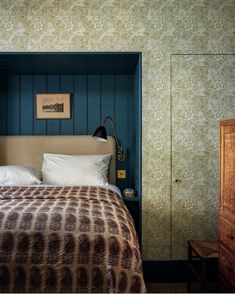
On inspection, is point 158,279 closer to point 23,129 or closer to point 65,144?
point 65,144

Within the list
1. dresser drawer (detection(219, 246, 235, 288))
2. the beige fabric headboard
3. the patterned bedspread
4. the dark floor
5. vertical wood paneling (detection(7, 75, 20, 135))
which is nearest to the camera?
the patterned bedspread

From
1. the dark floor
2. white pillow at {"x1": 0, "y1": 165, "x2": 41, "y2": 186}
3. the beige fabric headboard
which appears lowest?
the dark floor

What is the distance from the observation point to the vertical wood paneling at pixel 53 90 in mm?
3602

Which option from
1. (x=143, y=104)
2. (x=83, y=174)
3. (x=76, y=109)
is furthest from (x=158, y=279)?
(x=76, y=109)

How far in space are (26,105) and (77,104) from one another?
22.7 inches

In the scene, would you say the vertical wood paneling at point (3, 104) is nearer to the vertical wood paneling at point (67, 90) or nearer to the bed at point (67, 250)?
the vertical wood paneling at point (67, 90)

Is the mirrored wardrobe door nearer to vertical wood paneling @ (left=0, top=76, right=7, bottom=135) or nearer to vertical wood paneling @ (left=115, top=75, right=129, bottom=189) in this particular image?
vertical wood paneling @ (left=115, top=75, right=129, bottom=189)

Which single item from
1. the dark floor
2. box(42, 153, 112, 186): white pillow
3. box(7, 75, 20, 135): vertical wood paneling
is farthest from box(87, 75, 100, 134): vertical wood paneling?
the dark floor

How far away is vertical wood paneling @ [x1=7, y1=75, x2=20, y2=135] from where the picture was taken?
11.8 feet

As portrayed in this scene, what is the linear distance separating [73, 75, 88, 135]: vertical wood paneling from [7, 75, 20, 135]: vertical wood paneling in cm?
64

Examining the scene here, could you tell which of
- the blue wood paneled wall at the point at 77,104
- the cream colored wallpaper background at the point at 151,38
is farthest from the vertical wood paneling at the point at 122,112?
the cream colored wallpaper background at the point at 151,38

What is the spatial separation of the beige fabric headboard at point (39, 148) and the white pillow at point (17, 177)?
362 mm

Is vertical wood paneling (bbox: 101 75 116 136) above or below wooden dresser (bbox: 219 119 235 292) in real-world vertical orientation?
above

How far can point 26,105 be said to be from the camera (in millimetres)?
3613
